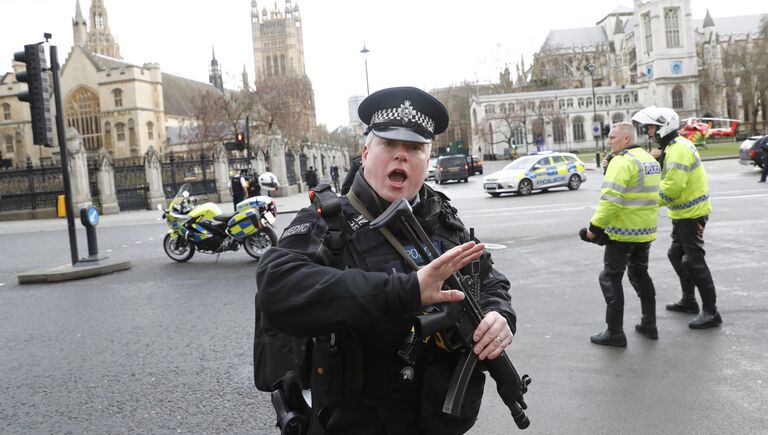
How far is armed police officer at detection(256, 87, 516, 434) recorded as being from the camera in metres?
1.83

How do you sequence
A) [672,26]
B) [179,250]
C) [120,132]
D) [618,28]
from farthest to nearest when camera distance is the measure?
[618,28] < [672,26] < [120,132] < [179,250]

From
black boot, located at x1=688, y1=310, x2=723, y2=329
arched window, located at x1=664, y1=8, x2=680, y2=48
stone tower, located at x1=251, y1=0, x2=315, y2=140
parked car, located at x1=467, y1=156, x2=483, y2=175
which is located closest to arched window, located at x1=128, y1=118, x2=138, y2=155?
stone tower, located at x1=251, y1=0, x2=315, y2=140

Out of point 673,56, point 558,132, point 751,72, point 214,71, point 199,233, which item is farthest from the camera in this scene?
point 214,71

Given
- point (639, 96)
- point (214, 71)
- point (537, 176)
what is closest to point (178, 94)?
point (214, 71)

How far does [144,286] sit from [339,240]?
8.48m

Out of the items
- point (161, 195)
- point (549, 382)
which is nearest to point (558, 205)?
point (549, 382)

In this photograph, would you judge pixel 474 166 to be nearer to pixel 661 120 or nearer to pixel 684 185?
pixel 661 120

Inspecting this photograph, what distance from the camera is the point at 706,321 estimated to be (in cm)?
584

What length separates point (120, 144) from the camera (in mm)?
78000

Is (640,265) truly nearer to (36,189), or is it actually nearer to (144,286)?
(144,286)

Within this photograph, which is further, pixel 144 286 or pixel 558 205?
pixel 558 205

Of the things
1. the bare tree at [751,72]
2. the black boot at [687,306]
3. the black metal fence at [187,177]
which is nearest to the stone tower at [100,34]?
the black metal fence at [187,177]

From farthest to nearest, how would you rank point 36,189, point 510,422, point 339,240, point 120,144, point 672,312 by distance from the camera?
point 120,144 < point 36,189 < point 672,312 < point 510,422 < point 339,240

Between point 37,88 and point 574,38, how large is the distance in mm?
113163
